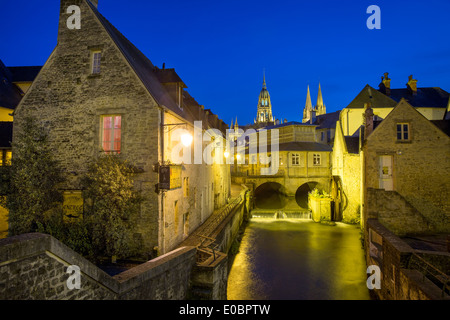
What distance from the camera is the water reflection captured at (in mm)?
11516

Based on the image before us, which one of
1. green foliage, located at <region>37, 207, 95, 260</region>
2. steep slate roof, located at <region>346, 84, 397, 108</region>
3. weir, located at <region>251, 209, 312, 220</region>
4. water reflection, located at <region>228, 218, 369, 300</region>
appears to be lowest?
water reflection, located at <region>228, 218, 369, 300</region>

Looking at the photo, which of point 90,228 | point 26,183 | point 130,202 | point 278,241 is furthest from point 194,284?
point 278,241

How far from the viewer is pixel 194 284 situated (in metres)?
8.41

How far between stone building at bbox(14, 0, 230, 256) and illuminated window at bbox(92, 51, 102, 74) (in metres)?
0.04

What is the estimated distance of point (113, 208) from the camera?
9586 millimetres

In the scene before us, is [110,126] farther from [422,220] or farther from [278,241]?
[422,220]

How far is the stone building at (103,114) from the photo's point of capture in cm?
980

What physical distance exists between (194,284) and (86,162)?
20.7 ft

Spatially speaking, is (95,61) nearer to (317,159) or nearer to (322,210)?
(322,210)

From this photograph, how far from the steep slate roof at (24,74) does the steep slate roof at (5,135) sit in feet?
25.7

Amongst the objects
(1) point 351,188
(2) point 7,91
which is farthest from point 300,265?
(2) point 7,91

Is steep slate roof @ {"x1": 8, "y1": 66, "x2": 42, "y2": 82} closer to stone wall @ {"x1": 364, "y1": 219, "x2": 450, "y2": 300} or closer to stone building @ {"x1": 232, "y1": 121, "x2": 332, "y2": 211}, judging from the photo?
stone building @ {"x1": 232, "y1": 121, "x2": 332, "y2": 211}

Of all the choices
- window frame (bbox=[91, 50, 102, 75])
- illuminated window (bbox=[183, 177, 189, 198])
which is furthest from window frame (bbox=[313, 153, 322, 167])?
window frame (bbox=[91, 50, 102, 75])

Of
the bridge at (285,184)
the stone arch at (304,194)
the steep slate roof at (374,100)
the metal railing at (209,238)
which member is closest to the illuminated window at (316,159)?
the bridge at (285,184)
